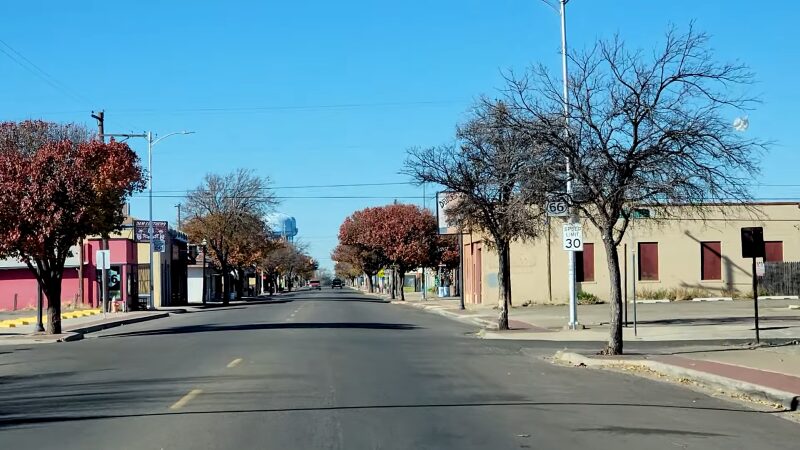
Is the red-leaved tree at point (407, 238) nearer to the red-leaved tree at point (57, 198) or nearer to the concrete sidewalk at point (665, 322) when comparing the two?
the concrete sidewalk at point (665, 322)

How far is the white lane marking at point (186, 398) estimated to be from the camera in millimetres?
11930

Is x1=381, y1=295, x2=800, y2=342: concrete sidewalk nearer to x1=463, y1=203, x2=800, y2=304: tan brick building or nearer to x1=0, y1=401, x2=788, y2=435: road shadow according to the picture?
x1=463, y1=203, x2=800, y2=304: tan brick building

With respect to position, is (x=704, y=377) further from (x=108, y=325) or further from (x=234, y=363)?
(x=108, y=325)

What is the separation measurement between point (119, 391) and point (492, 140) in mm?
14510

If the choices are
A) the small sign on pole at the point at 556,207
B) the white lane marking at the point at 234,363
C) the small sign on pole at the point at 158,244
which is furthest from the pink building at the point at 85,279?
the small sign on pole at the point at 556,207

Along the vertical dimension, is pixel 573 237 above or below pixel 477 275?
above

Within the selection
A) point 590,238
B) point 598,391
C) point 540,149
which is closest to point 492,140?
point 540,149

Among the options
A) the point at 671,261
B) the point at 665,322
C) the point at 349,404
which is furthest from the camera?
the point at 671,261

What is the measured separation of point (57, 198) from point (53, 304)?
13.1 feet

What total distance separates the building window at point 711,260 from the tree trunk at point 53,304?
3289cm

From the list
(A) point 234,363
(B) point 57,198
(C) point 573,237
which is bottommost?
(A) point 234,363

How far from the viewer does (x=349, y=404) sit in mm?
12078

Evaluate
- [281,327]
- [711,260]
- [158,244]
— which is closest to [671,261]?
[711,260]

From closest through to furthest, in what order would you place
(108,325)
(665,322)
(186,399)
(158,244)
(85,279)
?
(186,399), (665,322), (108,325), (158,244), (85,279)
